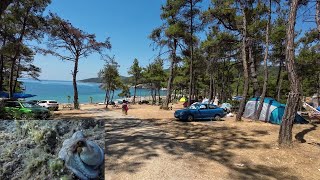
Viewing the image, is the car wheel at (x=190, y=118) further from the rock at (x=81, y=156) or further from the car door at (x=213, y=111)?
the rock at (x=81, y=156)

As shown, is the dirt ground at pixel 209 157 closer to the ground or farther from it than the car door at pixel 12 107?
closer to the ground

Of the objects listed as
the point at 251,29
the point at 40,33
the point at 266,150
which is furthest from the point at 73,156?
the point at 40,33

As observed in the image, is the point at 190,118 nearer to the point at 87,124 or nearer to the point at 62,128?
the point at 87,124

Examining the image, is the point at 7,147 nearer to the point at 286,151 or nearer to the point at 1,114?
the point at 1,114

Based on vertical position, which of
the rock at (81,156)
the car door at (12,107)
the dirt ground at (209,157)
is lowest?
the dirt ground at (209,157)

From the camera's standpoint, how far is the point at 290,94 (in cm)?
1082

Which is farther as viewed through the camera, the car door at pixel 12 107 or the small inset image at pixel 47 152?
the car door at pixel 12 107

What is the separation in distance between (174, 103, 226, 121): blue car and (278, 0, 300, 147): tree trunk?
898 centimetres

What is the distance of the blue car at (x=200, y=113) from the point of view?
63.6 feet

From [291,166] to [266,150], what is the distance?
1613mm

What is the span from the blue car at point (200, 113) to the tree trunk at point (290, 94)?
A: 8.98 meters

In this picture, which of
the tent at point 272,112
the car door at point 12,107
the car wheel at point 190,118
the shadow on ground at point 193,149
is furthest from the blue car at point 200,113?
the car door at point 12,107

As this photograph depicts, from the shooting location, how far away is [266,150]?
33.2ft

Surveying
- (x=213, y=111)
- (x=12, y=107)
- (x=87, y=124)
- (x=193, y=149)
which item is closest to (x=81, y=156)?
(x=87, y=124)
